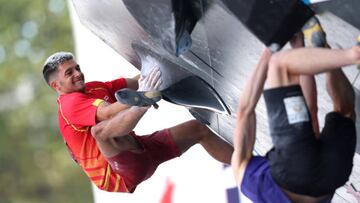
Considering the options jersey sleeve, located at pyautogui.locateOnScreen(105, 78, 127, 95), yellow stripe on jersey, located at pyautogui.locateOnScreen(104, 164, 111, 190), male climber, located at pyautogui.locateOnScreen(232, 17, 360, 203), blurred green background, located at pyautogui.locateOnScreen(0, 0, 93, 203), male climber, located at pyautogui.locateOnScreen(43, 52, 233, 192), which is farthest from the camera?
blurred green background, located at pyautogui.locateOnScreen(0, 0, 93, 203)

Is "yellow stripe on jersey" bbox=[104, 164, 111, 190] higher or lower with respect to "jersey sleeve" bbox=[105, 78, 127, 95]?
lower

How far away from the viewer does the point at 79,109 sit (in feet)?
15.6

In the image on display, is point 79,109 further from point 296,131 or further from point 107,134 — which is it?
point 296,131

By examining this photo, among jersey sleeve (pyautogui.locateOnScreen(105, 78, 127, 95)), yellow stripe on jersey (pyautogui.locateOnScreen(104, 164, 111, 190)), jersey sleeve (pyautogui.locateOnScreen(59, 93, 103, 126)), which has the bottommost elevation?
yellow stripe on jersey (pyautogui.locateOnScreen(104, 164, 111, 190))

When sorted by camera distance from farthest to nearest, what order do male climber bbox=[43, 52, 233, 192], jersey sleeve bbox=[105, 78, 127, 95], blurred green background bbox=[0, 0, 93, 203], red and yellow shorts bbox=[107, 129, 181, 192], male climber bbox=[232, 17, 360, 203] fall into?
blurred green background bbox=[0, 0, 93, 203]
jersey sleeve bbox=[105, 78, 127, 95]
red and yellow shorts bbox=[107, 129, 181, 192]
male climber bbox=[43, 52, 233, 192]
male climber bbox=[232, 17, 360, 203]

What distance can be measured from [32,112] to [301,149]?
16.1m

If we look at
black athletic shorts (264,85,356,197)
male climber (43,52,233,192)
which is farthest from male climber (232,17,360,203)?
male climber (43,52,233,192)

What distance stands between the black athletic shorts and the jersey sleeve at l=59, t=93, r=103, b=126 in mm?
1314

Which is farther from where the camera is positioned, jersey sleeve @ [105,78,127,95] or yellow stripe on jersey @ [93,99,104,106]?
jersey sleeve @ [105,78,127,95]

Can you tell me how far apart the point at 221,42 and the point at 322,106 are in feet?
1.64

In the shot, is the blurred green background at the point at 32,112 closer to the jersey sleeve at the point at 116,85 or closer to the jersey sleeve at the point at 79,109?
the jersey sleeve at the point at 116,85

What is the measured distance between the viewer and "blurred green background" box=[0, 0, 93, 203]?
18.2 metres

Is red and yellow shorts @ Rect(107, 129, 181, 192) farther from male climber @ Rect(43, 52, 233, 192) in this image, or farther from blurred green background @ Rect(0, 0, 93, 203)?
blurred green background @ Rect(0, 0, 93, 203)

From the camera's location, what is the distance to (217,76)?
4.47m
